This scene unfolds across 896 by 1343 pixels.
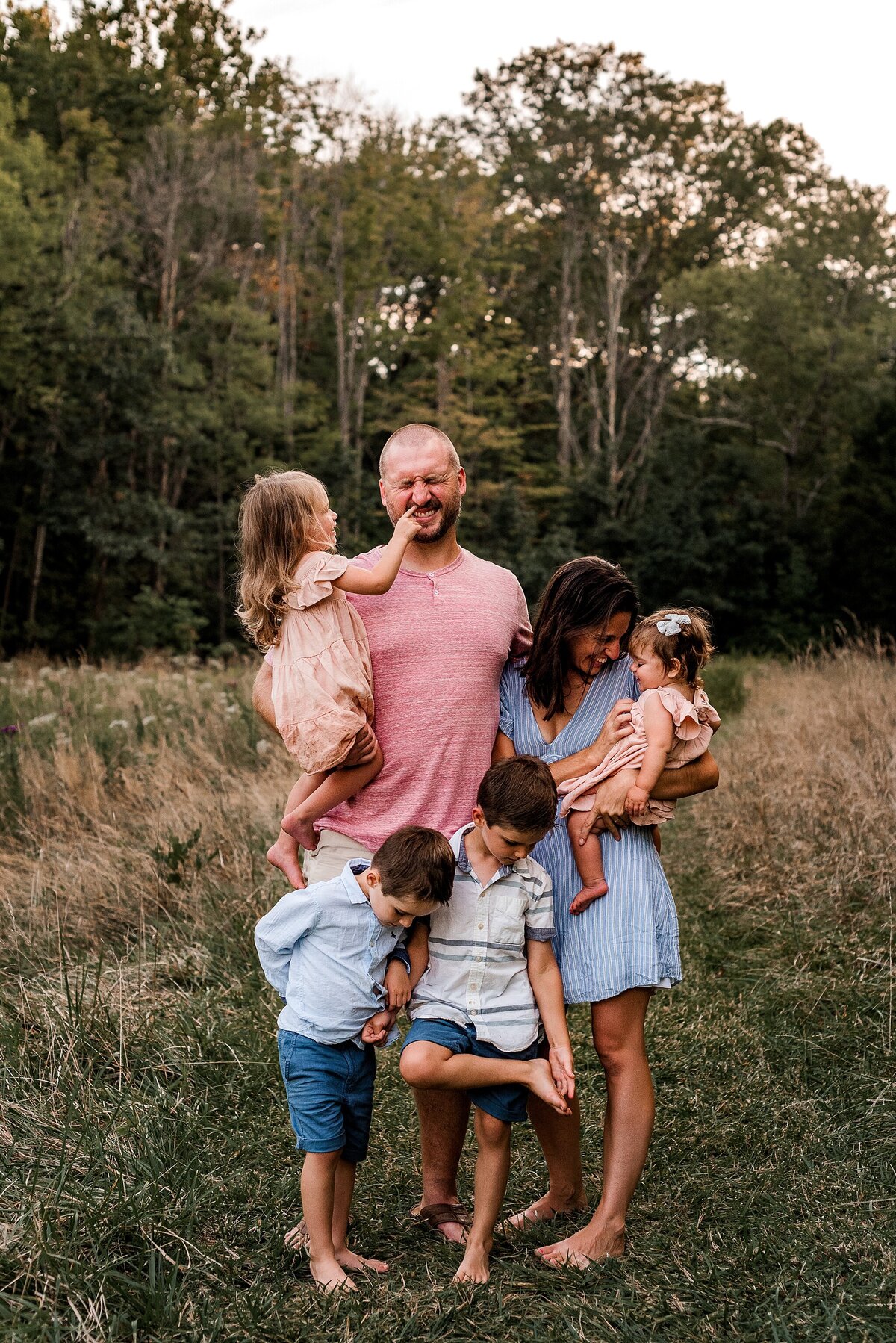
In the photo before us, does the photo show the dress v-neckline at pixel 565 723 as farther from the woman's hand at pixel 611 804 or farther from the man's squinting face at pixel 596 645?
the woman's hand at pixel 611 804

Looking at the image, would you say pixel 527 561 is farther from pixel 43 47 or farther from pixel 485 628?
pixel 485 628

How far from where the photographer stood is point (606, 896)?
334cm

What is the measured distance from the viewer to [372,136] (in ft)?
103

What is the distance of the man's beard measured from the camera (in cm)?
335

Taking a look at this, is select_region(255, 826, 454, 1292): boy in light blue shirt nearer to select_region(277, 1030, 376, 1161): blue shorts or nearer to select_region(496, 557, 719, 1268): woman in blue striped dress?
select_region(277, 1030, 376, 1161): blue shorts

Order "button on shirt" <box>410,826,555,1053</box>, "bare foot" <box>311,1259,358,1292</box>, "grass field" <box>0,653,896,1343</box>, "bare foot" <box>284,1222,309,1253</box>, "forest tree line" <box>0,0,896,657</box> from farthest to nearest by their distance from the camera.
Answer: "forest tree line" <box>0,0,896,657</box> < "bare foot" <box>284,1222,309,1253</box> < "button on shirt" <box>410,826,555,1053</box> < "bare foot" <box>311,1259,358,1292</box> < "grass field" <box>0,653,896,1343</box>

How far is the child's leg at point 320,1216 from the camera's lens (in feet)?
9.86

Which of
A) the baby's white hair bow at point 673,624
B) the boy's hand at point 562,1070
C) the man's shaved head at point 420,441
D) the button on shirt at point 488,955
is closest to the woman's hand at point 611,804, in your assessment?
the button on shirt at point 488,955

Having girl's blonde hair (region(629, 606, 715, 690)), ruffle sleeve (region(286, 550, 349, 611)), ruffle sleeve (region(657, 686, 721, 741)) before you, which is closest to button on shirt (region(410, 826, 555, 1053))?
ruffle sleeve (region(657, 686, 721, 741))

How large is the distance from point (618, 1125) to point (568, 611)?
1.37 metres

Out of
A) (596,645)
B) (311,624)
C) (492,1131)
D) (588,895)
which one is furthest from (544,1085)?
(311,624)

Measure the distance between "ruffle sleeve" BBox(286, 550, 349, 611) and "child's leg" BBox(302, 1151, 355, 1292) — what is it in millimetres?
1405

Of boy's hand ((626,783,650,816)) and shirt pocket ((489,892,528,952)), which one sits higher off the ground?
boy's hand ((626,783,650,816))

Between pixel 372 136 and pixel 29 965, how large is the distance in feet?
99.3
